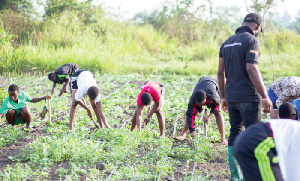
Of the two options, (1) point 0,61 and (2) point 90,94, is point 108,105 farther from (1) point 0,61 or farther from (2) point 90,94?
(1) point 0,61

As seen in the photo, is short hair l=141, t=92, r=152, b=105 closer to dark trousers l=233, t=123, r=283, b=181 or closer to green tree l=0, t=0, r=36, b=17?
dark trousers l=233, t=123, r=283, b=181

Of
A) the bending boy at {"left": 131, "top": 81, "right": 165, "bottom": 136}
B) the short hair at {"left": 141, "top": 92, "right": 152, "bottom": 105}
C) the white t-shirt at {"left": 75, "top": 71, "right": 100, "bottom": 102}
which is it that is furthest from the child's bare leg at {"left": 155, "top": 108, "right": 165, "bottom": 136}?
the white t-shirt at {"left": 75, "top": 71, "right": 100, "bottom": 102}

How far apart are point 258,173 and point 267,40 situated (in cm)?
1647

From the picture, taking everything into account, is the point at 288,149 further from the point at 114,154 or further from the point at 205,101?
the point at 205,101

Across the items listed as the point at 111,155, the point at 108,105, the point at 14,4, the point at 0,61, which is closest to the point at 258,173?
the point at 111,155

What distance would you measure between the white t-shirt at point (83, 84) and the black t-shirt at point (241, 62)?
265 cm

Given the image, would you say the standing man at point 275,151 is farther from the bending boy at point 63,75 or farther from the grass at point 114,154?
the bending boy at point 63,75

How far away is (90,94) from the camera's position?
18.4 ft

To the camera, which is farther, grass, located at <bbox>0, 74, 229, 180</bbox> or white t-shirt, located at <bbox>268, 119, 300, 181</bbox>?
grass, located at <bbox>0, 74, 229, 180</bbox>

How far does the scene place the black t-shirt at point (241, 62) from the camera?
3646 millimetres

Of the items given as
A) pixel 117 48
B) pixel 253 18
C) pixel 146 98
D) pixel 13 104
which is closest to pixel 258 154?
pixel 253 18

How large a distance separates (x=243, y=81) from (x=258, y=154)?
1785mm

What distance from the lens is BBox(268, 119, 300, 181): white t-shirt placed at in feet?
6.74

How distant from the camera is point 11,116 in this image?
575 cm
